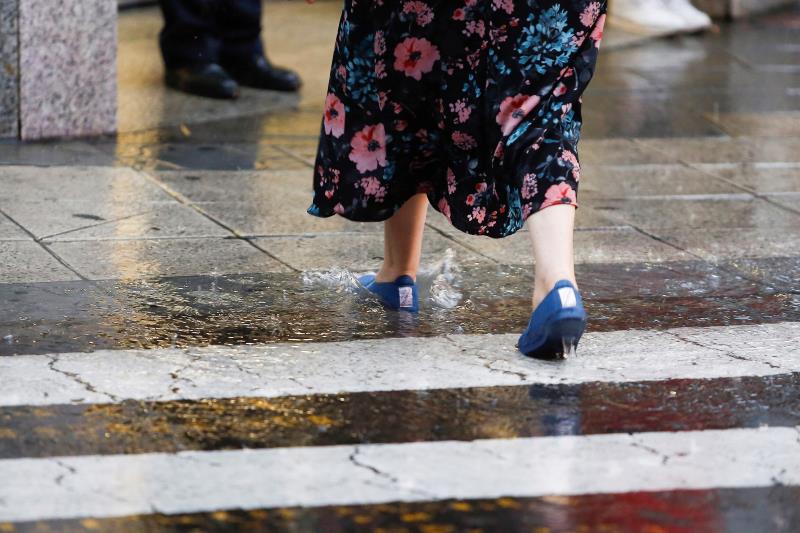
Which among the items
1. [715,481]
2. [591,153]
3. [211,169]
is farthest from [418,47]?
[591,153]

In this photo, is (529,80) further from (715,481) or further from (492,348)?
(715,481)

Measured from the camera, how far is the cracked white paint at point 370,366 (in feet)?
11.0

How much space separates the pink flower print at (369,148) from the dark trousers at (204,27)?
12.1 ft

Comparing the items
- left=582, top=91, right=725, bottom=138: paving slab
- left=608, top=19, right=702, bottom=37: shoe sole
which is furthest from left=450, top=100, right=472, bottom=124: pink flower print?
left=608, top=19, right=702, bottom=37: shoe sole

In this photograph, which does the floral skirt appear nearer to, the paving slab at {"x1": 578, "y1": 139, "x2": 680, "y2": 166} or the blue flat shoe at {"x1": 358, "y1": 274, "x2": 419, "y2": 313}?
the blue flat shoe at {"x1": 358, "y1": 274, "x2": 419, "y2": 313}

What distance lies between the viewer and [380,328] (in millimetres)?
3963

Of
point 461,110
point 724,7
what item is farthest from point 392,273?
point 724,7

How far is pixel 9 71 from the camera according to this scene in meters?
5.99

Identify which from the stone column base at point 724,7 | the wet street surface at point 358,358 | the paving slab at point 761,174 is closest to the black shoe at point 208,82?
the wet street surface at point 358,358

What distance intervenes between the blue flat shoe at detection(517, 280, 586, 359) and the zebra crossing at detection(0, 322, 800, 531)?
0.19 ft

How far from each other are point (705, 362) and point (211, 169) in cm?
272

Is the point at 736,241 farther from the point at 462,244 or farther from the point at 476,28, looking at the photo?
the point at 476,28

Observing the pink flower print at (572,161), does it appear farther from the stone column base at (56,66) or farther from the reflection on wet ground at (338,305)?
the stone column base at (56,66)

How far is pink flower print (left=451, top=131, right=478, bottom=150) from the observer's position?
3709 millimetres
